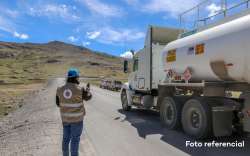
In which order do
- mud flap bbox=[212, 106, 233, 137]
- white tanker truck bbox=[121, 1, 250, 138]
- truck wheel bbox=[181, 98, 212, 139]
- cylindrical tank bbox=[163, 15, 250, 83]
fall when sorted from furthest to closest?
truck wheel bbox=[181, 98, 212, 139] → mud flap bbox=[212, 106, 233, 137] → white tanker truck bbox=[121, 1, 250, 138] → cylindrical tank bbox=[163, 15, 250, 83]

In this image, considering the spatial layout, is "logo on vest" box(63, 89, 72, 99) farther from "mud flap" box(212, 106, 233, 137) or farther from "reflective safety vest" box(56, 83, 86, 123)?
"mud flap" box(212, 106, 233, 137)

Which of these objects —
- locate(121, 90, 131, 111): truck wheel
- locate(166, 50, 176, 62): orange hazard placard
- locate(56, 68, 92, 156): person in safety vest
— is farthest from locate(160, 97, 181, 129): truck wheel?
locate(121, 90, 131, 111): truck wheel

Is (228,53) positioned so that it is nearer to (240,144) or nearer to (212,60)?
(212,60)

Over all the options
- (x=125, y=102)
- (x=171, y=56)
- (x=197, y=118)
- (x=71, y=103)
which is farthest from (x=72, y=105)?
(x=125, y=102)

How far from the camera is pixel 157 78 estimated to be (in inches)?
573

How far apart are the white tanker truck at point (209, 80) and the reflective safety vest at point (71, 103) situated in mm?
4128

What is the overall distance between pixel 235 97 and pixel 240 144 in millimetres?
1327

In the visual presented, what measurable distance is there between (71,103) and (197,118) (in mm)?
4636

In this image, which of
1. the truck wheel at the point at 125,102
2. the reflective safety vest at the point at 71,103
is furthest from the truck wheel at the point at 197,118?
the truck wheel at the point at 125,102

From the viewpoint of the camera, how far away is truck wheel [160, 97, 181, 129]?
11.5 metres

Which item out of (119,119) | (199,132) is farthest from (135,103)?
(199,132)

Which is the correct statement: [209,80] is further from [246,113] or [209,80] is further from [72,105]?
[72,105]

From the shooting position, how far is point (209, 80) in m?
10.4

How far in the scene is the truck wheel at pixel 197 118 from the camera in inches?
382
